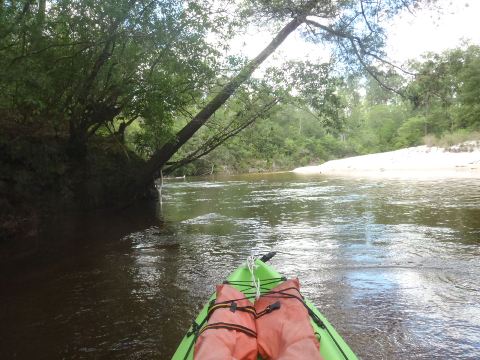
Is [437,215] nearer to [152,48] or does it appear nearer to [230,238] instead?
[230,238]

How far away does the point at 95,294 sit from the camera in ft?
16.6

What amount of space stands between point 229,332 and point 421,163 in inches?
1200

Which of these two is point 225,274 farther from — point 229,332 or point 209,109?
point 209,109

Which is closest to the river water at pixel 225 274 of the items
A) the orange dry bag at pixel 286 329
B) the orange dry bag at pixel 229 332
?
the orange dry bag at pixel 286 329

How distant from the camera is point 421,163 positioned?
2938cm

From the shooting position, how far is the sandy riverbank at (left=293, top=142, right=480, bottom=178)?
80.8 feet

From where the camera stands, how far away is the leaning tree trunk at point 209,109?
10047mm

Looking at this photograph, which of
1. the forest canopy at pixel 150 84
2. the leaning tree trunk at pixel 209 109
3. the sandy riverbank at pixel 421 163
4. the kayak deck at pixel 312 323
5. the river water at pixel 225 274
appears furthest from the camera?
the sandy riverbank at pixel 421 163

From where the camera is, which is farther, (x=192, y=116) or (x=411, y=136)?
(x=411, y=136)

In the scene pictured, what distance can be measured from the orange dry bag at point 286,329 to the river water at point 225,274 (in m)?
0.96

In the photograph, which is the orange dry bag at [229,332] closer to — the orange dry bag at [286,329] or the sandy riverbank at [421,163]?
the orange dry bag at [286,329]

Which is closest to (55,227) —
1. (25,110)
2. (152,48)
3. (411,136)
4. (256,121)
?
(25,110)

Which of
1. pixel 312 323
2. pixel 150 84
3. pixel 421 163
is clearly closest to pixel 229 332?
pixel 312 323

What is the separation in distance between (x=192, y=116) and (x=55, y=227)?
15.3ft
